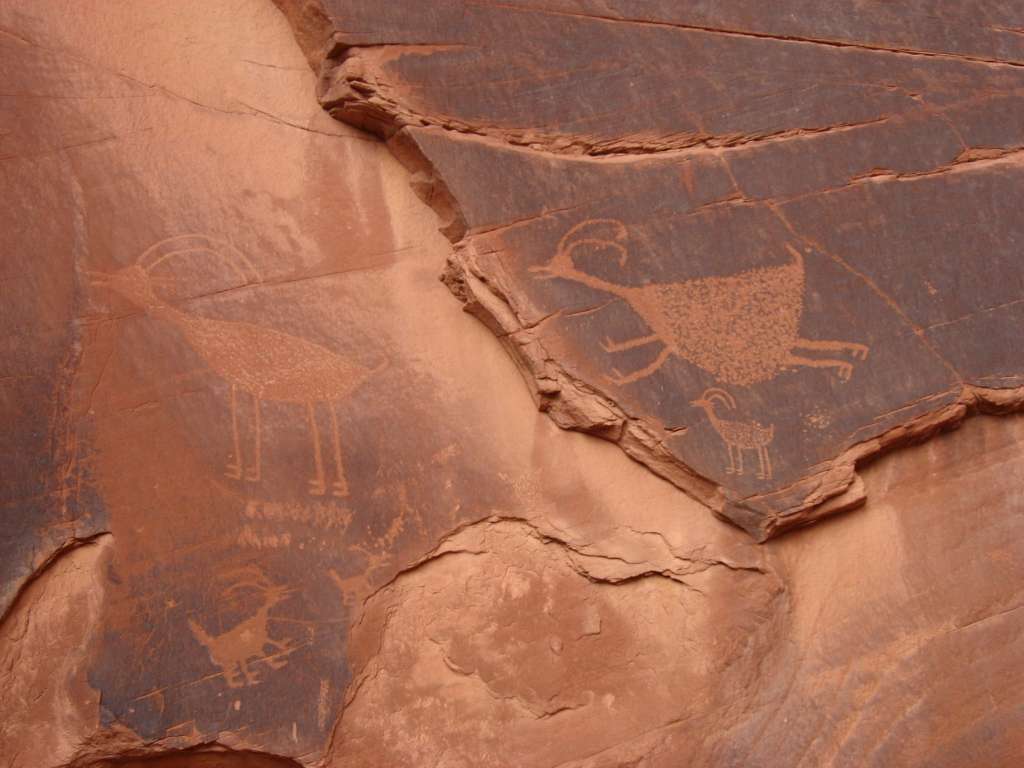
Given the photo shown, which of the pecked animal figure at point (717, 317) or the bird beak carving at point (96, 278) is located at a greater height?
the bird beak carving at point (96, 278)

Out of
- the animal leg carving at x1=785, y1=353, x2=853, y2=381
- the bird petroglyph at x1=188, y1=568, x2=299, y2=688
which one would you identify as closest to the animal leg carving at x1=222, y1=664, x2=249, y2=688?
the bird petroglyph at x1=188, y1=568, x2=299, y2=688

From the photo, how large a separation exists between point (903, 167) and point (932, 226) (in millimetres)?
230

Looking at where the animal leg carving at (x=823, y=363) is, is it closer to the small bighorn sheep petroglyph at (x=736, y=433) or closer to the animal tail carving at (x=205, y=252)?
the small bighorn sheep petroglyph at (x=736, y=433)

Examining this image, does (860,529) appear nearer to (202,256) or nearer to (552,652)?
(552,652)

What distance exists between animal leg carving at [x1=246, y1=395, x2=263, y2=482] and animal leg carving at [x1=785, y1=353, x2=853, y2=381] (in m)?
1.57

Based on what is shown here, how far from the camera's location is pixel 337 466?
252 cm

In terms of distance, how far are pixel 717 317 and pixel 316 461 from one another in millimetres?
1267

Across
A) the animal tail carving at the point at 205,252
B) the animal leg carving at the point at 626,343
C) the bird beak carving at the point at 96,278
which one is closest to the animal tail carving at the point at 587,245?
the animal leg carving at the point at 626,343

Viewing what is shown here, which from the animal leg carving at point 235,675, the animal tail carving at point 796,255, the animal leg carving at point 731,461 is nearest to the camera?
the animal leg carving at point 235,675

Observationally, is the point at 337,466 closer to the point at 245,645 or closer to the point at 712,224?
the point at 245,645

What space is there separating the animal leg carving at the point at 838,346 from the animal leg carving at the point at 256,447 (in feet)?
5.29

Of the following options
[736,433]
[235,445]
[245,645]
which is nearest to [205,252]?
[235,445]

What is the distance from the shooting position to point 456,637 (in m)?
2.44

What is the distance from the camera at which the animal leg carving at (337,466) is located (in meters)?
2.50
